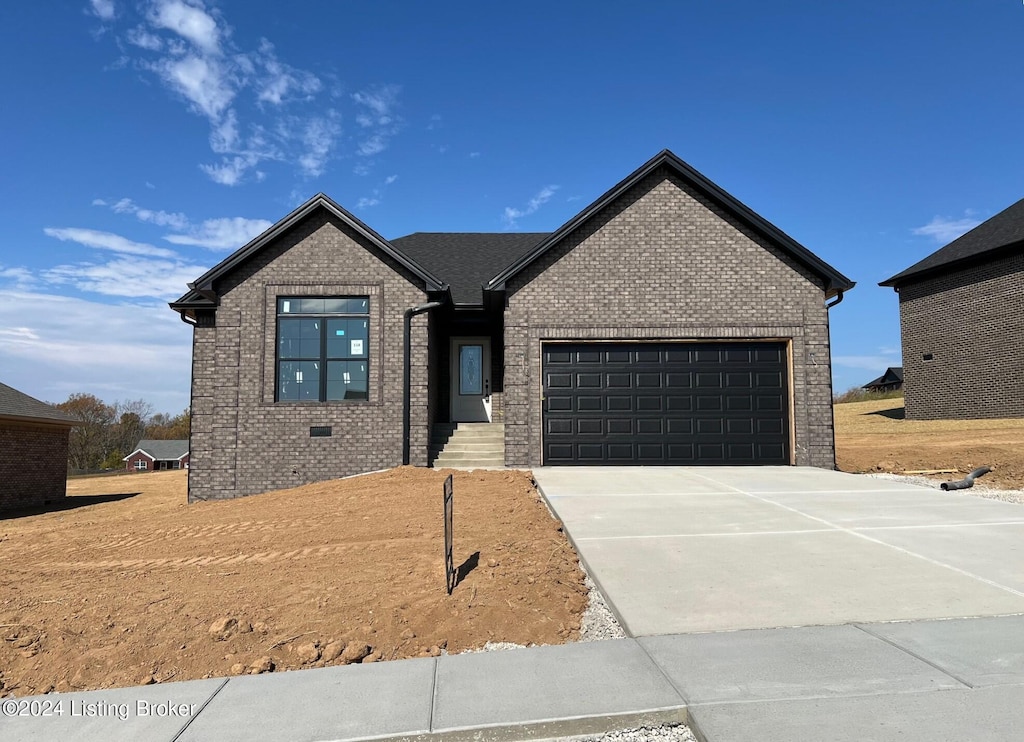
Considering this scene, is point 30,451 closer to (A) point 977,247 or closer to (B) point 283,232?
(B) point 283,232

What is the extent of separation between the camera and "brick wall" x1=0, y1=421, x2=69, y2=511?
17.5m

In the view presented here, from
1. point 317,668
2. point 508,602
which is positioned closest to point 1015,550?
point 508,602

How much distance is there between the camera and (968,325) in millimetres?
21703

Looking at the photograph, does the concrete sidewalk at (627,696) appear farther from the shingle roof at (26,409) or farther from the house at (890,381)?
the house at (890,381)

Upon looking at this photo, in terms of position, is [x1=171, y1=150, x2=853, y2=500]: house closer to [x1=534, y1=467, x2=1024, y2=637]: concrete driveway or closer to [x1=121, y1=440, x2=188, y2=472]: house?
[x1=534, y1=467, x2=1024, y2=637]: concrete driveway

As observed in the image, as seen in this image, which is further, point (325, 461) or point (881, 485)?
point (325, 461)

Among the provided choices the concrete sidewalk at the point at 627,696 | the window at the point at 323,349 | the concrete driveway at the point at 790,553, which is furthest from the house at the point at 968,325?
the concrete sidewalk at the point at 627,696

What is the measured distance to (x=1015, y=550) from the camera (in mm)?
5863

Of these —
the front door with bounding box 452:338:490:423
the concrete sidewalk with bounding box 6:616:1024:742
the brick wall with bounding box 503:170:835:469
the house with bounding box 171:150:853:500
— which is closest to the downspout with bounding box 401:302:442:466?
the house with bounding box 171:150:853:500

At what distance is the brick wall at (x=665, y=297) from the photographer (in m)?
13.0

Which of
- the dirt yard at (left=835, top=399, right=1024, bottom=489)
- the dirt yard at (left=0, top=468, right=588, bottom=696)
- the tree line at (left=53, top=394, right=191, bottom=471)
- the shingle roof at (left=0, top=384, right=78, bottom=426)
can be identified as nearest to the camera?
the dirt yard at (left=0, top=468, right=588, bottom=696)

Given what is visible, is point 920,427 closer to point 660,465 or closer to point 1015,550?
point 660,465

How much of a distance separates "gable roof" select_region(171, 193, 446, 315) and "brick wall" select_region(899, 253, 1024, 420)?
19.6 m

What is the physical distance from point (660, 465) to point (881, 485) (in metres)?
4.19
